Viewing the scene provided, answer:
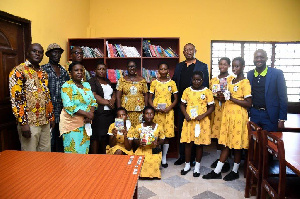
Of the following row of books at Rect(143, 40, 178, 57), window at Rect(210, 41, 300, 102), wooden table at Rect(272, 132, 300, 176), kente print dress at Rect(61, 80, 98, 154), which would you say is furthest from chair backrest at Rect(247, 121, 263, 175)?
window at Rect(210, 41, 300, 102)

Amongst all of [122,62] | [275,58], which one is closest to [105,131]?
[122,62]

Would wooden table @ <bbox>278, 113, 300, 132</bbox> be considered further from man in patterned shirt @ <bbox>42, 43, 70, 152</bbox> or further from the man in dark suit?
man in patterned shirt @ <bbox>42, 43, 70, 152</bbox>

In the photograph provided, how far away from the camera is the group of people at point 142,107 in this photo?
2662 millimetres

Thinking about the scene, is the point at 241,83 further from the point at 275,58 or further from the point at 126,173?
the point at 275,58

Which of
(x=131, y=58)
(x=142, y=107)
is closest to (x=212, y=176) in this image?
(x=142, y=107)

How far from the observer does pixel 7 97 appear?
283 centimetres

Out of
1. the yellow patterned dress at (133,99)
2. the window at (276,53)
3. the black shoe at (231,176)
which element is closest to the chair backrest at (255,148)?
the black shoe at (231,176)

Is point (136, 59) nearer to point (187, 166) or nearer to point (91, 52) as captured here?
point (91, 52)

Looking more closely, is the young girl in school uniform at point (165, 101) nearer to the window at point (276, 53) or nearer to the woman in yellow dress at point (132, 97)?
the woman in yellow dress at point (132, 97)

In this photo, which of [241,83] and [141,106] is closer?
[241,83]

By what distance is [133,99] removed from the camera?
3.60 meters

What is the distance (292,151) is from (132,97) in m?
2.18

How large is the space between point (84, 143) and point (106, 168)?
145cm

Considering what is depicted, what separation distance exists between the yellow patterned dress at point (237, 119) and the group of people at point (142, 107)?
0.01 metres
